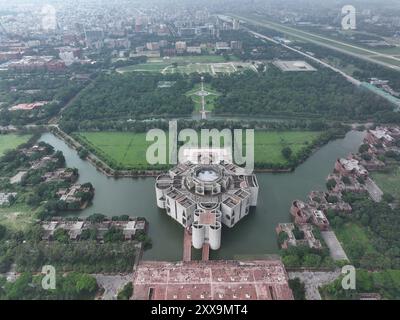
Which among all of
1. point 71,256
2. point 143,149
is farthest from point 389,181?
point 71,256

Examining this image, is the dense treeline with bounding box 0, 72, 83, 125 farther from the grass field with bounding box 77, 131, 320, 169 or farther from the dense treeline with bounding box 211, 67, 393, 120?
the dense treeline with bounding box 211, 67, 393, 120

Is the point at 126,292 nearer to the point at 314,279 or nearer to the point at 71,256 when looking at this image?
the point at 71,256

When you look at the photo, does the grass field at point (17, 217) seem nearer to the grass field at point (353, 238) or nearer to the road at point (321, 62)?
the grass field at point (353, 238)

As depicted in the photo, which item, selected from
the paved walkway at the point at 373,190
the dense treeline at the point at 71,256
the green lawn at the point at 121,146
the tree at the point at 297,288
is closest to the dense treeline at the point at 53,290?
the dense treeline at the point at 71,256

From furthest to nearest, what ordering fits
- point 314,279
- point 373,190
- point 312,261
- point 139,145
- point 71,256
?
point 139,145 → point 373,190 → point 71,256 → point 312,261 → point 314,279

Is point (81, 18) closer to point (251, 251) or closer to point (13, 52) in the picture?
point (13, 52)

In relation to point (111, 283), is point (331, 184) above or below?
above

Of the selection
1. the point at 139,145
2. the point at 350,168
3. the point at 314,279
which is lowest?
the point at 314,279
